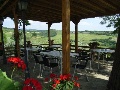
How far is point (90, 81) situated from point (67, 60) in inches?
85.4

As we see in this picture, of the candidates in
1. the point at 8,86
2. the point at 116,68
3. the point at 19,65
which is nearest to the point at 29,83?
the point at 8,86

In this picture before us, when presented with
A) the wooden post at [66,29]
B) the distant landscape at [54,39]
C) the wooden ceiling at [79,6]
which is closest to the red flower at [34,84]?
the wooden post at [66,29]

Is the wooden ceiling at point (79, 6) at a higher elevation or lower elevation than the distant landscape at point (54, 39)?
higher

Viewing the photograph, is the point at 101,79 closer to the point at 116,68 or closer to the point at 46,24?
the point at 116,68

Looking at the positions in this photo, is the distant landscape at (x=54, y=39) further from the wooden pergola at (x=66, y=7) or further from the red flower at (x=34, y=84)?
the red flower at (x=34, y=84)

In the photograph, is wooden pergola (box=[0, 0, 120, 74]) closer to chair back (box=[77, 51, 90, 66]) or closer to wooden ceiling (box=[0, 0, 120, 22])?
wooden ceiling (box=[0, 0, 120, 22])

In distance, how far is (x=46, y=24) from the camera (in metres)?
17.4

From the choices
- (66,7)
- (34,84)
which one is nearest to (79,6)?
(66,7)

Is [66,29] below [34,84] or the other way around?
the other way around

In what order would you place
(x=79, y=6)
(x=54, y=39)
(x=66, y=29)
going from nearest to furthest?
(x=66, y=29), (x=79, y=6), (x=54, y=39)

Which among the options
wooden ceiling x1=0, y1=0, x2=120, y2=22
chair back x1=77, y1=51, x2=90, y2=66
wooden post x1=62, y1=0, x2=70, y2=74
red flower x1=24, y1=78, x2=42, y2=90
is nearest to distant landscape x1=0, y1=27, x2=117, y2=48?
wooden ceiling x1=0, y1=0, x2=120, y2=22

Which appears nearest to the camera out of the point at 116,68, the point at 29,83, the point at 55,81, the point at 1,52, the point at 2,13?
the point at 29,83

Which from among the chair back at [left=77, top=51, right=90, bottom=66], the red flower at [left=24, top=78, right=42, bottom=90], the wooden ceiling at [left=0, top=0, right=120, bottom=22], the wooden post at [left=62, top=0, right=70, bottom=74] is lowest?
the chair back at [left=77, top=51, right=90, bottom=66]

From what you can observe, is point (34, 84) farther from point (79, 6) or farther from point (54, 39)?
point (54, 39)
